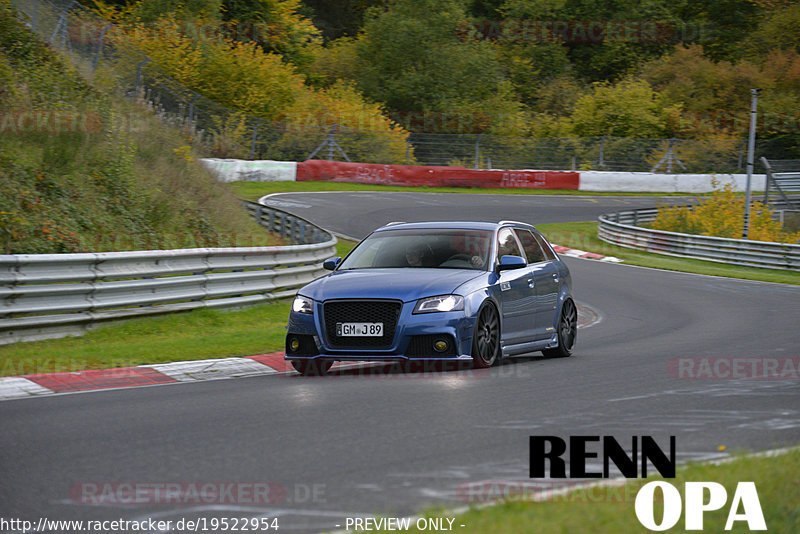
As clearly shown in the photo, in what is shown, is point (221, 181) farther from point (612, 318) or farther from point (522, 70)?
point (522, 70)

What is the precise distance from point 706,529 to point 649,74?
74.7 meters

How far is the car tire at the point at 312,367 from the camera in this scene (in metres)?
11.1

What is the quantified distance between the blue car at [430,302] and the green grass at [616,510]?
4.80m

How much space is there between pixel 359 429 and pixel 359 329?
307 centimetres

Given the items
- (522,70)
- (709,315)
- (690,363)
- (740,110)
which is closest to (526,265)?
(690,363)

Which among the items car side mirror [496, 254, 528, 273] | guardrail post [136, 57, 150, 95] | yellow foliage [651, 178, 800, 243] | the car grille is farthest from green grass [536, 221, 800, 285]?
the car grille

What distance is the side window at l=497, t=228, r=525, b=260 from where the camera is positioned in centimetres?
1228

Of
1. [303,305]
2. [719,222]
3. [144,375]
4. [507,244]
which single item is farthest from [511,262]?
[719,222]

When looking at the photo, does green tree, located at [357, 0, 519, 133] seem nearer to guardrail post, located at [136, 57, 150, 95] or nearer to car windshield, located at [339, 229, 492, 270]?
guardrail post, located at [136, 57, 150, 95]

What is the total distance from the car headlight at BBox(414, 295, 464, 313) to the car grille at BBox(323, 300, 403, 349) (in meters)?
0.20

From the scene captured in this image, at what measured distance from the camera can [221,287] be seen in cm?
1611

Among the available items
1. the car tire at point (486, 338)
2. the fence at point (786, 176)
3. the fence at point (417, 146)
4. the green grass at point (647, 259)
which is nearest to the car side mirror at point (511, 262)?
the car tire at point (486, 338)

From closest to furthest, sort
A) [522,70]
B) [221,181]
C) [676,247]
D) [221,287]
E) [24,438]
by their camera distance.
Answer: [24,438] < [221,287] < [221,181] < [676,247] < [522,70]

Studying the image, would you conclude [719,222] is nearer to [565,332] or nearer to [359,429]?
[565,332]
